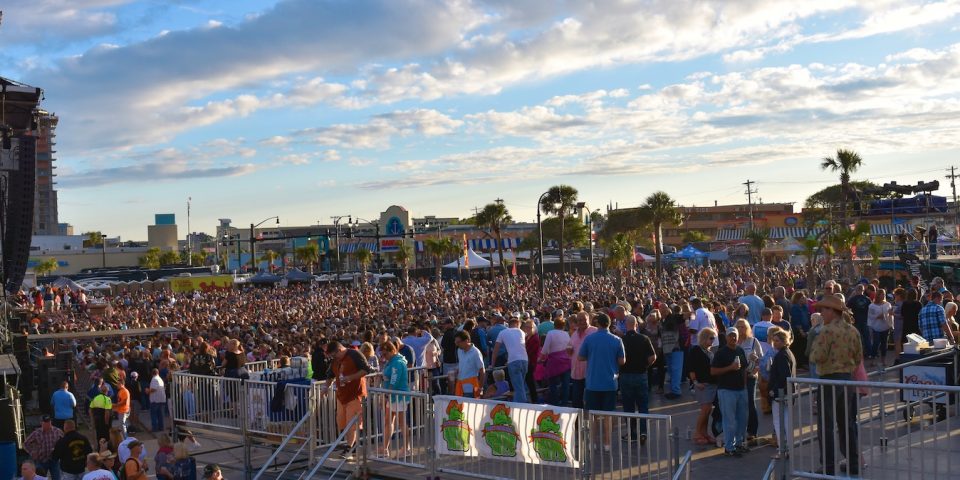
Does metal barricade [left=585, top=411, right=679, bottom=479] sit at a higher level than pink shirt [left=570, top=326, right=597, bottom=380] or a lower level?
lower

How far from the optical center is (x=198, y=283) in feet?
179

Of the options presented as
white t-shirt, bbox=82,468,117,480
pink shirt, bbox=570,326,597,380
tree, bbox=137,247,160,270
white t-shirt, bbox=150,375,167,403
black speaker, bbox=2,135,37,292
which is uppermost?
black speaker, bbox=2,135,37,292

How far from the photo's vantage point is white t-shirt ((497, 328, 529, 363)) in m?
11.1

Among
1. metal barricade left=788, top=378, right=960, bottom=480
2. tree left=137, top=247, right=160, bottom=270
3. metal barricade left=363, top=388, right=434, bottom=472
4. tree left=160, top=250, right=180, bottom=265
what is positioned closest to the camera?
metal barricade left=788, top=378, right=960, bottom=480

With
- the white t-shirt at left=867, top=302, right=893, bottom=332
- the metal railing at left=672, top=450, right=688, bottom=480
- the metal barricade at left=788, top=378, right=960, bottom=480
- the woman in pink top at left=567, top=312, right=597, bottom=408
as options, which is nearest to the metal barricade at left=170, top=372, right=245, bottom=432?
the woman in pink top at left=567, top=312, right=597, bottom=408

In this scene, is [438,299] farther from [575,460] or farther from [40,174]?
[40,174]

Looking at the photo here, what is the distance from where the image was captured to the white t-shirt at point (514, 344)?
439 inches

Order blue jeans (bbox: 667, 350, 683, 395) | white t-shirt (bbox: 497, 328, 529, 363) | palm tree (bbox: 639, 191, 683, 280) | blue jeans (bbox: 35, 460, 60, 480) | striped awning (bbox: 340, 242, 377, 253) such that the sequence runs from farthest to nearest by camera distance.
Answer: striped awning (bbox: 340, 242, 377, 253) < palm tree (bbox: 639, 191, 683, 280) < blue jeans (bbox: 667, 350, 683, 395) < blue jeans (bbox: 35, 460, 60, 480) < white t-shirt (bbox: 497, 328, 529, 363)

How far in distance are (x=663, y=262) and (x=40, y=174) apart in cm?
12890

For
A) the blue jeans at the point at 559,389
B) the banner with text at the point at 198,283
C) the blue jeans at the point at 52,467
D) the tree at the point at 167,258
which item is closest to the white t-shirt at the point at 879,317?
the blue jeans at the point at 559,389

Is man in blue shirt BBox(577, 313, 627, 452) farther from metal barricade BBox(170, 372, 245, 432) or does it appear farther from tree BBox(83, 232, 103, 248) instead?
tree BBox(83, 232, 103, 248)

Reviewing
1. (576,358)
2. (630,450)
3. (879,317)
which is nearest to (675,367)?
(576,358)

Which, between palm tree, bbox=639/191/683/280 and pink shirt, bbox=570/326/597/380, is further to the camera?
palm tree, bbox=639/191/683/280

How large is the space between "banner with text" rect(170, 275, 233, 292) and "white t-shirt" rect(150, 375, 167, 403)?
3934 cm
